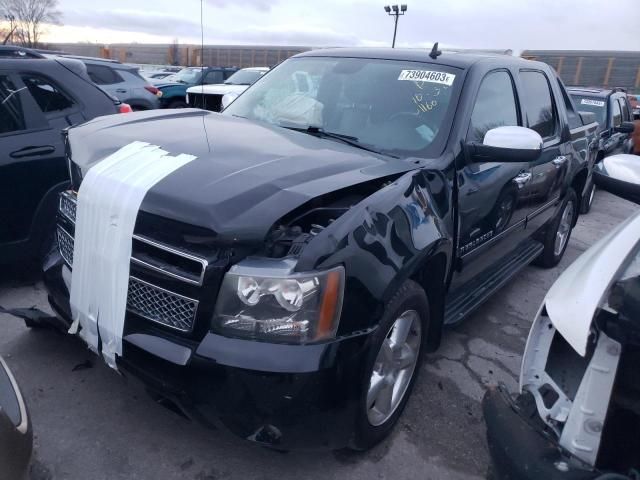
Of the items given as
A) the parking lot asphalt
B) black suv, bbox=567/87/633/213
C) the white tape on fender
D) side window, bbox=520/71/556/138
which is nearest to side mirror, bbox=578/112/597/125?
side window, bbox=520/71/556/138

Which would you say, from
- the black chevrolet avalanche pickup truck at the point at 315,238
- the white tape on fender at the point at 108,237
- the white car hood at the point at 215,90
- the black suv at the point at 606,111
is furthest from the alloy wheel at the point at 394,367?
the black suv at the point at 606,111

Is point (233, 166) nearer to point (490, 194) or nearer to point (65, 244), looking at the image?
point (65, 244)

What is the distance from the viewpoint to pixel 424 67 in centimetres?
321

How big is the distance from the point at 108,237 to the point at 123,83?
348 inches

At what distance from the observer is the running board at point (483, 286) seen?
10.3 feet

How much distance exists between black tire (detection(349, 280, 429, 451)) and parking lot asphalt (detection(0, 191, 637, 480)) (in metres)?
0.15

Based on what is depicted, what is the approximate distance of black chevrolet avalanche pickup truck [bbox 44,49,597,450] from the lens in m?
1.88

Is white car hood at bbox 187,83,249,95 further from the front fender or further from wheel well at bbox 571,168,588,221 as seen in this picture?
the front fender

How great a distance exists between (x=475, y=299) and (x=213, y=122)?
1987mm

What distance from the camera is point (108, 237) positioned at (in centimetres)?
207

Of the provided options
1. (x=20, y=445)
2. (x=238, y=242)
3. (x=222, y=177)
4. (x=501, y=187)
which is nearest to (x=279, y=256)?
(x=238, y=242)

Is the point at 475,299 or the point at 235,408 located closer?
the point at 235,408

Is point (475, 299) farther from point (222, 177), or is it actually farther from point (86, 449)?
point (86, 449)

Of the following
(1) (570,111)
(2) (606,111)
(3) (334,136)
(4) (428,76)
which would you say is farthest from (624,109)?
(3) (334,136)
